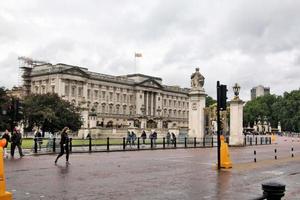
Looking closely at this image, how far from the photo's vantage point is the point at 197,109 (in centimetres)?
4059

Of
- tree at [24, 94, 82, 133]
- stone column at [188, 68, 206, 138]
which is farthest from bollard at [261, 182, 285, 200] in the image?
tree at [24, 94, 82, 133]

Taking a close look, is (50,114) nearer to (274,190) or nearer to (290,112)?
(274,190)

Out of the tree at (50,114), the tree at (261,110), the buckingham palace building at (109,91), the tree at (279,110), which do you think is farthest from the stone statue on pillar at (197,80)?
the tree at (261,110)

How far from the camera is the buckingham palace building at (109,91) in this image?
127 m

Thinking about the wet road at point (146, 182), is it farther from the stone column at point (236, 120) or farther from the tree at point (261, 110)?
the tree at point (261, 110)

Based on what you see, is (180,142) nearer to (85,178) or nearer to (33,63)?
(85,178)

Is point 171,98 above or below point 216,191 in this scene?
above

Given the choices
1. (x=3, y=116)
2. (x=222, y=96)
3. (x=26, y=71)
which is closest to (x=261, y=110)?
(x=26, y=71)

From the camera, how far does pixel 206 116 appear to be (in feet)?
136

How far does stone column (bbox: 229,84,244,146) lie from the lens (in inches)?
1560

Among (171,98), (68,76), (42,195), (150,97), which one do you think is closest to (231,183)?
(42,195)

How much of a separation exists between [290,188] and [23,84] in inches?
5119

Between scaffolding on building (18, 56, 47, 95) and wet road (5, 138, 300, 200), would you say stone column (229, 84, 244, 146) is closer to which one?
wet road (5, 138, 300, 200)

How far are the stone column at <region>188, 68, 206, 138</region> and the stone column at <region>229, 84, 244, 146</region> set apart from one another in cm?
275
